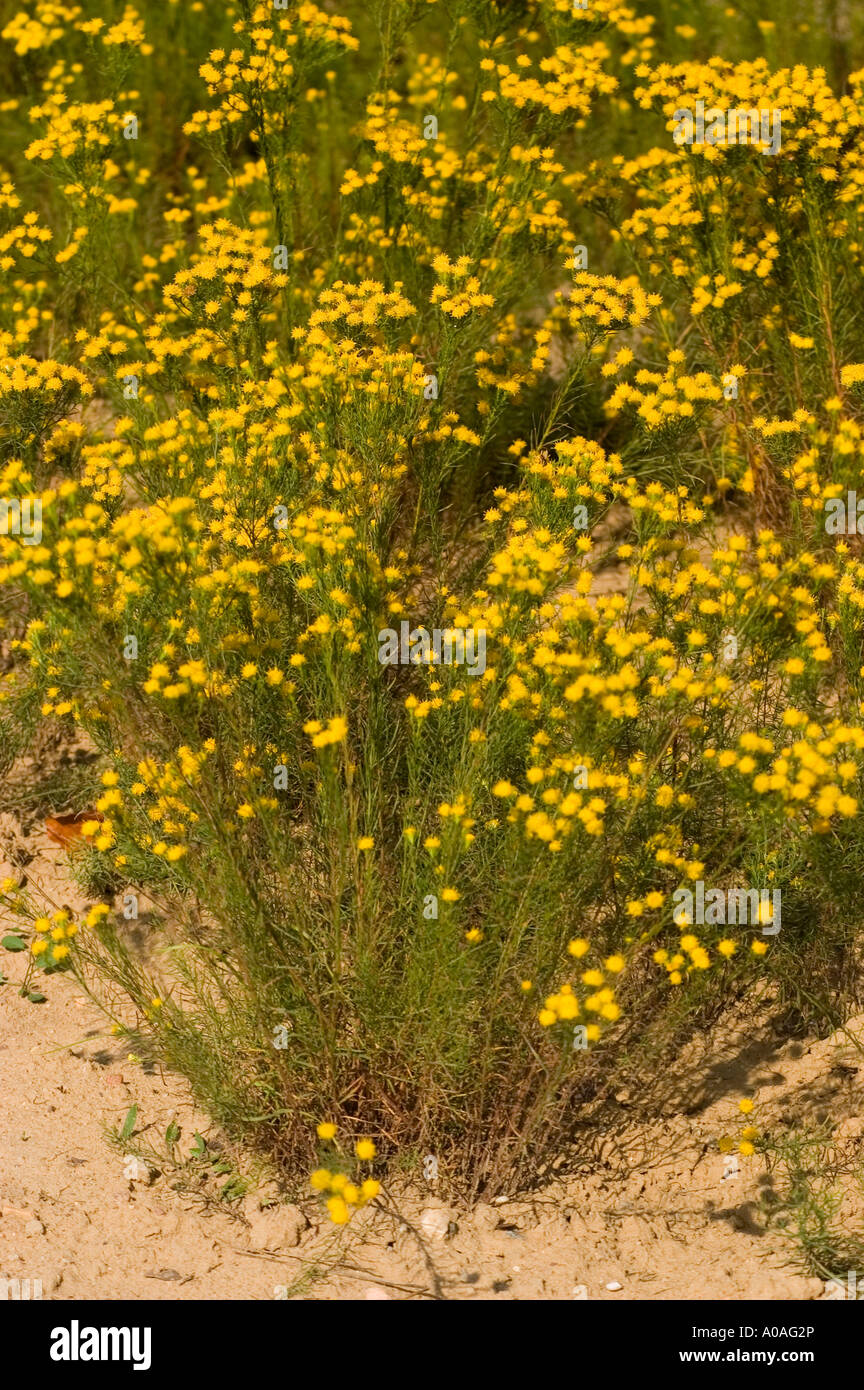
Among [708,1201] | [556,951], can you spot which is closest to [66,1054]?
[556,951]

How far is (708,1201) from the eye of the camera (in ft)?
11.3

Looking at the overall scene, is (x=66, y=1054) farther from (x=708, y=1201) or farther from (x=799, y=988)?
(x=799, y=988)

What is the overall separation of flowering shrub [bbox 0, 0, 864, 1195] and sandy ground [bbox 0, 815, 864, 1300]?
0.16m

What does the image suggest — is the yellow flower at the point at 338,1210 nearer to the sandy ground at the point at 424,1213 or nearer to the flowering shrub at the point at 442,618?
the flowering shrub at the point at 442,618

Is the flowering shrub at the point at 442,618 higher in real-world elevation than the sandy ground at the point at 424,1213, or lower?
higher

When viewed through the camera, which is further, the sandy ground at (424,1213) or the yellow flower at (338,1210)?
the sandy ground at (424,1213)

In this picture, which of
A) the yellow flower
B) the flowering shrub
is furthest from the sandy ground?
the yellow flower

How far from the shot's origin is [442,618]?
425 cm

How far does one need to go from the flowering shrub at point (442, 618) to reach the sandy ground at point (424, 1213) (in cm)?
16

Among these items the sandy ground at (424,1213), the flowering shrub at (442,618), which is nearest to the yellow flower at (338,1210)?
the flowering shrub at (442,618)

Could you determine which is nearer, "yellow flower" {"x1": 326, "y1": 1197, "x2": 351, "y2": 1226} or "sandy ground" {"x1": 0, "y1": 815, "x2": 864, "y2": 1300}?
"yellow flower" {"x1": 326, "y1": 1197, "x2": 351, "y2": 1226}

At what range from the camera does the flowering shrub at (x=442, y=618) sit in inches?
124

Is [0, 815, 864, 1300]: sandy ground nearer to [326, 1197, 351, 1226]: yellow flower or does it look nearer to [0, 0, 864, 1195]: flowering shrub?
[0, 0, 864, 1195]: flowering shrub

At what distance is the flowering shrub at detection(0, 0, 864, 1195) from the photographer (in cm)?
315
